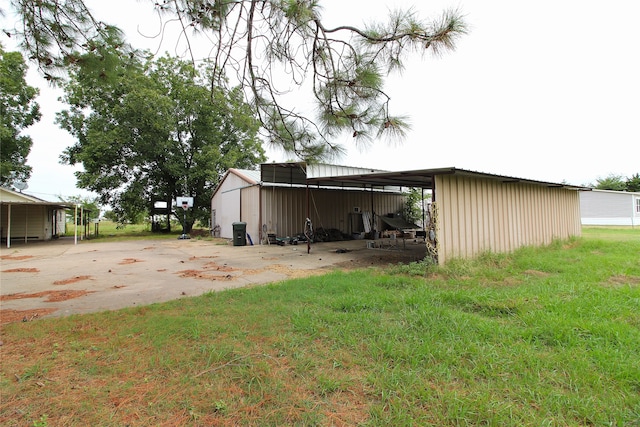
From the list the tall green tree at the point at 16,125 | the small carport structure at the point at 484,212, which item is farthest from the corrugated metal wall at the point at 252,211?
the tall green tree at the point at 16,125

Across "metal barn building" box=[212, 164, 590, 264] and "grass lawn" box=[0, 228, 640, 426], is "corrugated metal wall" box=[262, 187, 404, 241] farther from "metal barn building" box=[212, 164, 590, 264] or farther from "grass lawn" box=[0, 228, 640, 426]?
"grass lawn" box=[0, 228, 640, 426]

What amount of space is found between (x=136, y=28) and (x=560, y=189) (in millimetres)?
11849

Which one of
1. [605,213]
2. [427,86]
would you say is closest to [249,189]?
[427,86]

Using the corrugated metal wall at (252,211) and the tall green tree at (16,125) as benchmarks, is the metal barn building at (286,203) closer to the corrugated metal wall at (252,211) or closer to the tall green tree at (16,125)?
the corrugated metal wall at (252,211)

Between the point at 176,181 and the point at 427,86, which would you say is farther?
the point at 176,181

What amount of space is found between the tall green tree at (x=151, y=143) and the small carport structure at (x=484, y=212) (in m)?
12.3

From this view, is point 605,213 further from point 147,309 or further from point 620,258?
point 147,309

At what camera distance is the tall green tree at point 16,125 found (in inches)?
631

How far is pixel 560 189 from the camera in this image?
32.6ft

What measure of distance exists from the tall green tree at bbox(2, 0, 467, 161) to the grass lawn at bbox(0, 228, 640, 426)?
2066 millimetres

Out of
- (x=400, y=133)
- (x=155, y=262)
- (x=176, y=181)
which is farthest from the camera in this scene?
(x=176, y=181)

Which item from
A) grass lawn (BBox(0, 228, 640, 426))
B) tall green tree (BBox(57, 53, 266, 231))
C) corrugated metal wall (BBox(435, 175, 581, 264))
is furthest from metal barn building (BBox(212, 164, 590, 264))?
tall green tree (BBox(57, 53, 266, 231))

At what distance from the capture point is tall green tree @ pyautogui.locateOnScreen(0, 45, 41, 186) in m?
16.0

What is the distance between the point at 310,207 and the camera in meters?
13.6
